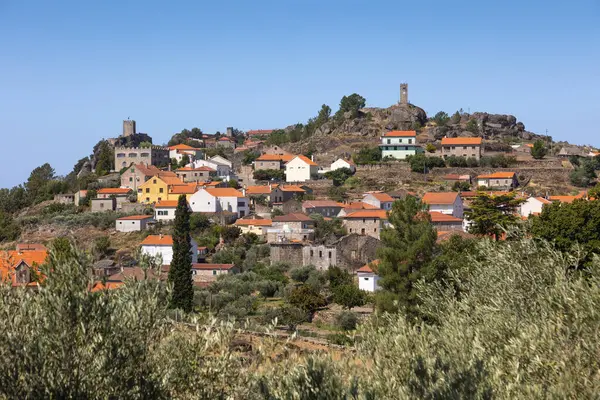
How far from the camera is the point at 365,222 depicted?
5650 centimetres

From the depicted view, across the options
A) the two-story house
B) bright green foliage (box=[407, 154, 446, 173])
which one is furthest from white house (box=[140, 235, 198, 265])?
the two-story house

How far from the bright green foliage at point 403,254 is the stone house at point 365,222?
20762 mm

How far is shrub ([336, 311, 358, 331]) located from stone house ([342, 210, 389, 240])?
1774 cm

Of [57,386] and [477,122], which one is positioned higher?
[477,122]

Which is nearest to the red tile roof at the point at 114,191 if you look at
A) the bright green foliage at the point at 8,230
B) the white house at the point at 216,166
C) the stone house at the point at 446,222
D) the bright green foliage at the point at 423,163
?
the bright green foliage at the point at 8,230

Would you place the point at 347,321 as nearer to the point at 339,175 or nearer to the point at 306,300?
the point at 306,300

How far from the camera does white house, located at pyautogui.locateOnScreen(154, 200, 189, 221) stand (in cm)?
6481

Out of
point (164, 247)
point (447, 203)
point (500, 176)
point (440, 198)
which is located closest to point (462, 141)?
point (500, 176)

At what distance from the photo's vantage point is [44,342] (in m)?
10.5

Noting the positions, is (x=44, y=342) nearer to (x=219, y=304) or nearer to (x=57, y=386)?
(x=57, y=386)

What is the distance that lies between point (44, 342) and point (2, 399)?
3.08 ft

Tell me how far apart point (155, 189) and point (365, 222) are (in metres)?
23.3

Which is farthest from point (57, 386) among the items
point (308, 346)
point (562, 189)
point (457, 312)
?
point (562, 189)

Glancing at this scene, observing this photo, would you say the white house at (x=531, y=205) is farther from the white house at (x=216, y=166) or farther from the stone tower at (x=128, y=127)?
the stone tower at (x=128, y=127)
